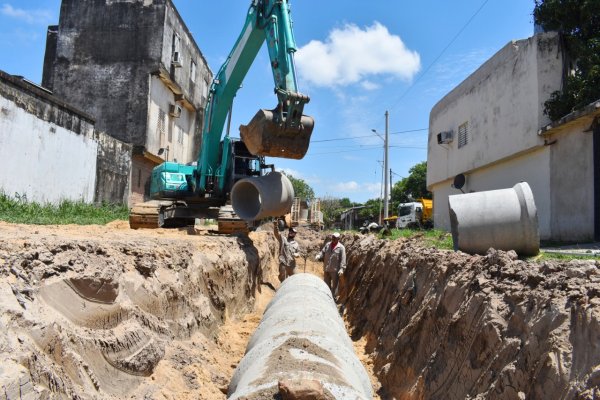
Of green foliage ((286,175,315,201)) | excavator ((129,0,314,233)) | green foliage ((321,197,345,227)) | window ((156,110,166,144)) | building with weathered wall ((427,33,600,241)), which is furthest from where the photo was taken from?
green foliage ((286,175,315,201))

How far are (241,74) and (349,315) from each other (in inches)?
241

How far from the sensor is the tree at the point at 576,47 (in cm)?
1223

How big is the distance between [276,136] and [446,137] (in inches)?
492

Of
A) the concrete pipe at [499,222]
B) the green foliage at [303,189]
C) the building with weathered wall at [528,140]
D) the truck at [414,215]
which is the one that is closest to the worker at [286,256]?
the concrete pipe at [499,222]

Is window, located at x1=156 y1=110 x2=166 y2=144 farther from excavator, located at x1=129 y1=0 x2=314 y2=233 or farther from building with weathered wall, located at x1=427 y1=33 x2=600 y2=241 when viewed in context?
building with weathered wall, located at x1=427 y1=33 x2=600 y2=241

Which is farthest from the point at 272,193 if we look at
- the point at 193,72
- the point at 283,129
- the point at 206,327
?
the point at 193,72

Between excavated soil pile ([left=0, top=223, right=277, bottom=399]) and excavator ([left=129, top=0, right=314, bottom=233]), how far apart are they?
3.06 m

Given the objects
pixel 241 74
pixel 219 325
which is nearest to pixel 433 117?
pixel 241 74

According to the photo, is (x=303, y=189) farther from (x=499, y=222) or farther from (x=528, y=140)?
(x=499, y=222)

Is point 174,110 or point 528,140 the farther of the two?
point 174,110

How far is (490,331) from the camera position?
Result: 427 cm

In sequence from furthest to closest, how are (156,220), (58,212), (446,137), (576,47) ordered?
(446,137) → (58,212) → (576,47) → (156,220)

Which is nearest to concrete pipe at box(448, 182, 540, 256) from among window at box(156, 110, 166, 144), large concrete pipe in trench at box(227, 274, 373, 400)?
large concrete pipe in trench at box(227, 274, 373, 400)

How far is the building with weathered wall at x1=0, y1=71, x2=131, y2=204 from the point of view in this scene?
13.5 m
